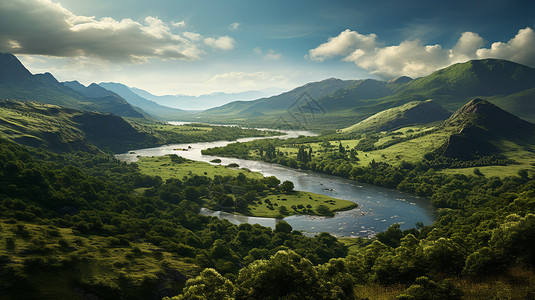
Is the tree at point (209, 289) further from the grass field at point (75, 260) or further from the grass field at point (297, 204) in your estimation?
the grass field at point (297, 204)

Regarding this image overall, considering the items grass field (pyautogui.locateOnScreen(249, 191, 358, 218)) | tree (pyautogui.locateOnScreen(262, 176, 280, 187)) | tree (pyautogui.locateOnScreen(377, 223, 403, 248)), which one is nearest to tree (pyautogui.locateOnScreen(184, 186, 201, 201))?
grass field (pyautogui.locateOnScreen(249, 191, 358, 218))

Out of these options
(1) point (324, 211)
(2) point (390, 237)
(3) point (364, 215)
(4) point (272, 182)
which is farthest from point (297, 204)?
(2) point (390, 237)

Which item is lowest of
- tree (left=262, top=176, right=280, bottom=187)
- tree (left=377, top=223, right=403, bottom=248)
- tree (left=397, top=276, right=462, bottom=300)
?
tree (left=377, top=223, right=403, bottom=248)

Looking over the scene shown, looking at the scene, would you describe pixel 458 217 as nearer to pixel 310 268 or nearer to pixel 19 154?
pixel 310 268

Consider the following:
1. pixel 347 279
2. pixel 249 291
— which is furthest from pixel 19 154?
pixel 347 279

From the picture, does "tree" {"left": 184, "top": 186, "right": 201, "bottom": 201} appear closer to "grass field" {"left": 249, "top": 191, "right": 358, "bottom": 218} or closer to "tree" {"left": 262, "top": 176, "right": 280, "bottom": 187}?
"grass field" {"left": 249, "top": 191, "right": 358, "bottom": 218}

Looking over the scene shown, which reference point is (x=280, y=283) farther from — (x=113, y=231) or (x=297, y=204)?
(x=297, y=204)

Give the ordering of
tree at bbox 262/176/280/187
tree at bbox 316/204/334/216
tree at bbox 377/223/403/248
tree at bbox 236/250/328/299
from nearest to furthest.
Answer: tree at bbox 236/250/328/299, tree at bbox 377/223/403/248, tree at bbox 316/204/334/216, tree at bbox 262/176/280/187
